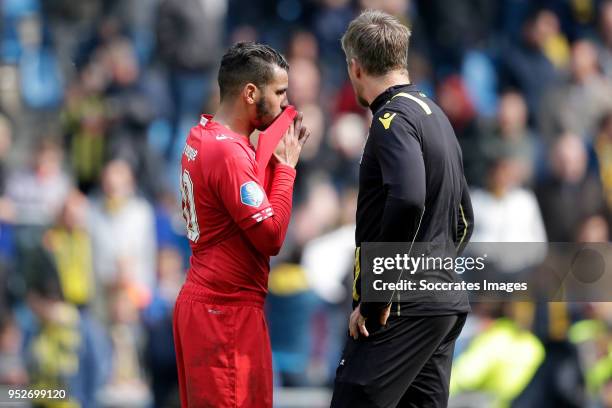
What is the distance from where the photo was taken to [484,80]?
A: 41.5 feet

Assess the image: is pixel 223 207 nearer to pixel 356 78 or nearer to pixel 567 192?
pixel 356 78

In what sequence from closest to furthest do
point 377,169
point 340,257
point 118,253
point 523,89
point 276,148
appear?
point 377,169
point 276,148
point 340,257
point 118,253
point 523,89

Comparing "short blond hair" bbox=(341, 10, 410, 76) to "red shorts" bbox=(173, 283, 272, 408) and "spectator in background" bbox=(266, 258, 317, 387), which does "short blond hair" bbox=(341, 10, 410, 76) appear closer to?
"red shorts" bbox=(173, 283, 272, 408)

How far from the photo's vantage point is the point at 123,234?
11141 millimetres

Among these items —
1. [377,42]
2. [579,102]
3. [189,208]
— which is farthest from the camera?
[579,102]

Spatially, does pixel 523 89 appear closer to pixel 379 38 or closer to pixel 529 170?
pixel 529 170

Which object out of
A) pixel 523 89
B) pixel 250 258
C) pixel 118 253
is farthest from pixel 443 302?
pixel 523 89

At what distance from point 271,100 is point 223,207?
0.55 meters

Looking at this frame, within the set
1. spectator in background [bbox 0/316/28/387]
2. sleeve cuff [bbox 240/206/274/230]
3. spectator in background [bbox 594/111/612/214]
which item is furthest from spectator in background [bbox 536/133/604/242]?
sleeve cuff [bbox 240/206/274/230]

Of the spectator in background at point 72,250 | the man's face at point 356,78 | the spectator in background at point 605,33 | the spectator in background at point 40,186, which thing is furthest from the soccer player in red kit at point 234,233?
the spectator in background at point 605,33

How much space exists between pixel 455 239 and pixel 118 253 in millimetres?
5825

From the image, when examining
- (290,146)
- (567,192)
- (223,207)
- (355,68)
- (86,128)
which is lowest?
(223,207)

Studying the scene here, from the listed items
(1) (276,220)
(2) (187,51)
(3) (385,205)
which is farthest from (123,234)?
(3) (385,205)

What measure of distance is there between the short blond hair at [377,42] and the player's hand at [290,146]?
485mm
